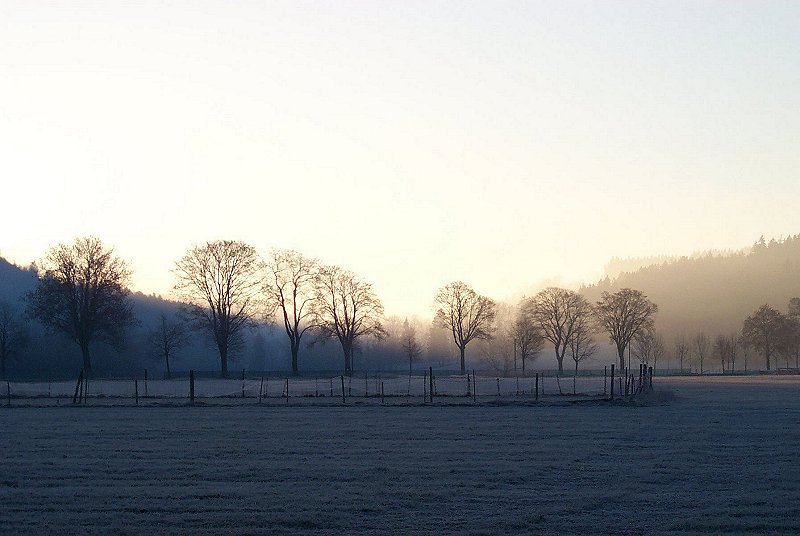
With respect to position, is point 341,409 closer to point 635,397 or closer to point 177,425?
point 177,425

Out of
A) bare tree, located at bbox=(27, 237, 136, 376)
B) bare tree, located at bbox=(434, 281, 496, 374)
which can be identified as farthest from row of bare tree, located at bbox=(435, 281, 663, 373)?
bare tree, located at bbox=(27, 237, 136, 376)

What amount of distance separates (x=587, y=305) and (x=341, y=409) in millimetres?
82165

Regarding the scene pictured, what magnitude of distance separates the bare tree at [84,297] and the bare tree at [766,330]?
8447cm

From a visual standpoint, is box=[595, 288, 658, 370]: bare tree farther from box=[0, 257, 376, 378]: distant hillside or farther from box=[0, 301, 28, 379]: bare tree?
box=[0, 301, 28, 379]: bare tree

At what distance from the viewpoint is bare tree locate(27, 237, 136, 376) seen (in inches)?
2714

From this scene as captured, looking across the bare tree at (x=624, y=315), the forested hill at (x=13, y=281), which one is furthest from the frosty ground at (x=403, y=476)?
the forested hill at (x=13, y=281)

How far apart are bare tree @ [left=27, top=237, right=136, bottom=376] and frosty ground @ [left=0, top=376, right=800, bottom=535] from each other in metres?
41.5

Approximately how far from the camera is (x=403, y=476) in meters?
16.6

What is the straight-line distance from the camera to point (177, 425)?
28109 millimetres

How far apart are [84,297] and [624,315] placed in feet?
238

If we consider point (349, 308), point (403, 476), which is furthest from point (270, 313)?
point (403, 476)

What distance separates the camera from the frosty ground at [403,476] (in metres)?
12.6

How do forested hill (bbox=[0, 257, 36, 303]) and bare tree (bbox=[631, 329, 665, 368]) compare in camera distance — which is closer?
forested hill (bbox=[0, 257, 36, 303])

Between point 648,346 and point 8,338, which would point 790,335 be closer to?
point 648,346
